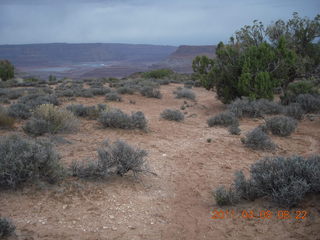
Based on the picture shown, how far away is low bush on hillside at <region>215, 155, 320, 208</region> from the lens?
11.4 feet

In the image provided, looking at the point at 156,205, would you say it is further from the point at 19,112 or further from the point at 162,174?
the point at 19,112

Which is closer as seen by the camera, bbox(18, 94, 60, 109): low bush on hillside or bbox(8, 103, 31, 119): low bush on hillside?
bbox(8, 103, 31, 119): low bush on hillside

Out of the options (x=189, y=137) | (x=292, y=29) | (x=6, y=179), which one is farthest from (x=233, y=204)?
Answer: (x=292, y=29)

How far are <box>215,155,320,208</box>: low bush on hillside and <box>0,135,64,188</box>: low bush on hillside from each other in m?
2.64

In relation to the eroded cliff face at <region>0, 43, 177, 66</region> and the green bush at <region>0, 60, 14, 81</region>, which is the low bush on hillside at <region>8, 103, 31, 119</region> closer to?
the green bush at <region>0, 60, 14, 81</region>

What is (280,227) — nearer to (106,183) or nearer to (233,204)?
(233,204)

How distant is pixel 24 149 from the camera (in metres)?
4.37

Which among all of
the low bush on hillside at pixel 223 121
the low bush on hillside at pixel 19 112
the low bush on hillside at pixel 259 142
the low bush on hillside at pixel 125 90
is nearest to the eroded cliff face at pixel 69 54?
the low bush on hillside at pixel 125 90

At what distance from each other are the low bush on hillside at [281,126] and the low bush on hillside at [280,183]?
13.2ft

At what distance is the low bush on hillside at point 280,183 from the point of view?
11.4 ft

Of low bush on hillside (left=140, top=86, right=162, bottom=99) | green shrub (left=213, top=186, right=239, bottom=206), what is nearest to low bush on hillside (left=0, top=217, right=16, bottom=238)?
green shrub (left=213, top=186, right=239, bottom=206)

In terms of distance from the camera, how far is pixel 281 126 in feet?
26.1

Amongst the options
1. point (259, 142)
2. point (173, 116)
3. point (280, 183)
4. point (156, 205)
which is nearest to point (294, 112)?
point (259, 142)

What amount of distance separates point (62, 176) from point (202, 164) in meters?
2.90
